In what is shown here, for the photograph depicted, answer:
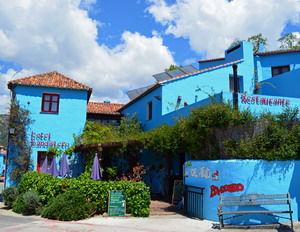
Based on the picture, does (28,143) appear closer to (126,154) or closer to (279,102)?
(126,154)

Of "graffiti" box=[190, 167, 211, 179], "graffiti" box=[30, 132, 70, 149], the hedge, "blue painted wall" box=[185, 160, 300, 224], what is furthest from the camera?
"graffiti" box=[30, 132, 70, 149]

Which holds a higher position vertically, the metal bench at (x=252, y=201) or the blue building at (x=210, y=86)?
the blue building at (x=210, y=86)

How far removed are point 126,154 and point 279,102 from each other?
8.72 metres

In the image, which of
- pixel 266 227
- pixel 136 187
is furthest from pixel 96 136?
pixel 266 227

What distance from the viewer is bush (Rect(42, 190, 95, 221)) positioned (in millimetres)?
9641

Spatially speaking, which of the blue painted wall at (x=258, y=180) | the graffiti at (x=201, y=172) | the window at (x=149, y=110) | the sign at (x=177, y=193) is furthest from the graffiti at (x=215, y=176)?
the window at (x=149, y=110)

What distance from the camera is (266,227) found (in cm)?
852

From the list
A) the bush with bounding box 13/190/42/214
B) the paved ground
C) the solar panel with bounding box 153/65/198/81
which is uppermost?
the solar panel with bounding box 153/65/198/81

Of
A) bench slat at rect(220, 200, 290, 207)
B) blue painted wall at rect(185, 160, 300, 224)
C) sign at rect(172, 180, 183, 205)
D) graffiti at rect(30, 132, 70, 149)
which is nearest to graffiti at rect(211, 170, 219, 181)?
blue painted wall at rect(185, 160, 300, 224)

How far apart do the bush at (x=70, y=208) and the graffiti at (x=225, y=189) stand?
14.3 feet

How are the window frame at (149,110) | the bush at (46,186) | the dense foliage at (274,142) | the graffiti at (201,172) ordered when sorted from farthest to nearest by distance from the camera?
the window frame at (149,110) → the bush at (46,186) → the graffiti at (201,172) → the dense foliage at (274,142)

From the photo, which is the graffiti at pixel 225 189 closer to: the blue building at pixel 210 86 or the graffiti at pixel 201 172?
the graffiti at pixel 201 172

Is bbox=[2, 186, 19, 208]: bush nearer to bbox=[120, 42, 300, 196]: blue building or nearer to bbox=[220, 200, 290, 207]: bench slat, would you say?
bbox=[120, 42, 300, 196]: blue building

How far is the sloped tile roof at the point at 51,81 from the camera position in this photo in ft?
56.4
